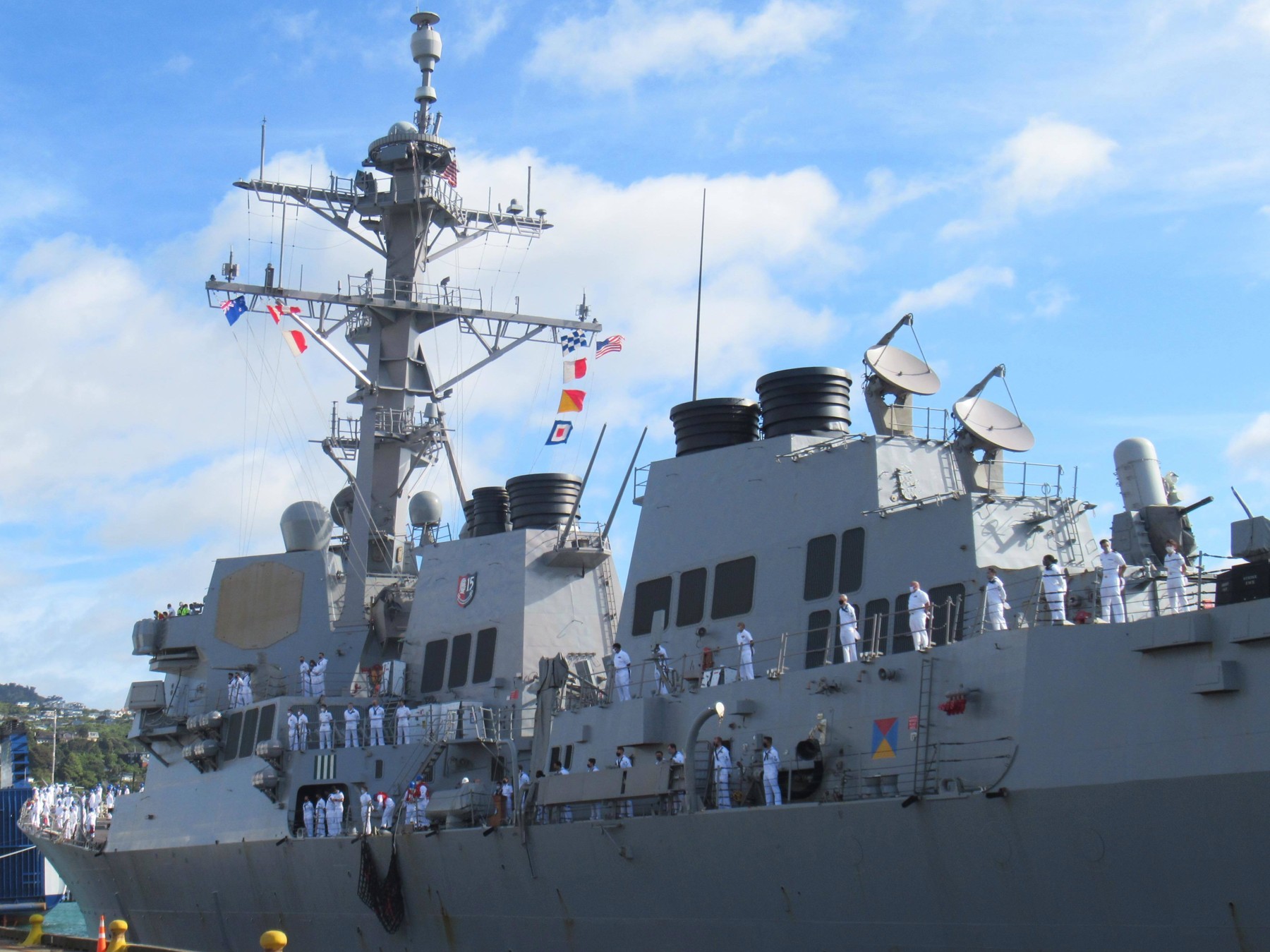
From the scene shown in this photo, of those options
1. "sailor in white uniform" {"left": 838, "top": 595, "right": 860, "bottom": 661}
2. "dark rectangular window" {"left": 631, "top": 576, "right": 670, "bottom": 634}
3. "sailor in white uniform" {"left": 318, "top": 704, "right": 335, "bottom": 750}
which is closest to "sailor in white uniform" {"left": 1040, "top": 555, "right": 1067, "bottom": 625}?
"sailor in white uniform" {"left": 838, "top": 595, "right": 860, "bottom": 661}

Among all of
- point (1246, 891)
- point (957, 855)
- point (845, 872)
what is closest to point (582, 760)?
point (845, 872)

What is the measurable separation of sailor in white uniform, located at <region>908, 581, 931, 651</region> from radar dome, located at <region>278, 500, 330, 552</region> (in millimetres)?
14174

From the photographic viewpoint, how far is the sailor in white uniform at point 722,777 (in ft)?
44.9

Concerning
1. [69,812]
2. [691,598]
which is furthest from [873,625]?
[69,812]

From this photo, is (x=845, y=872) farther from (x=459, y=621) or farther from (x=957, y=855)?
(x=459, y=621)

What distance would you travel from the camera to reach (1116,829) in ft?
34.0

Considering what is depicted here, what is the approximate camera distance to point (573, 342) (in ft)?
89.9

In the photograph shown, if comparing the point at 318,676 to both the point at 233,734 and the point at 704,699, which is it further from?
the point at 704,699

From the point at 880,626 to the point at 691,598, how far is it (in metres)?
2.88

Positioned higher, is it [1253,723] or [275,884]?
[1253,723]

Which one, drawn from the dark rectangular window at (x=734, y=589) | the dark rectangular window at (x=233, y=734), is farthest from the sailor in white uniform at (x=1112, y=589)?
the dark rectangular window at (x=233, y=734)

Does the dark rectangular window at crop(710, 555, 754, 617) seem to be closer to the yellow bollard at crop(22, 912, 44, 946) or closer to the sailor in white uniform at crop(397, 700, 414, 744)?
the sailor in white uniform at crop(397, 700, 414, 744)

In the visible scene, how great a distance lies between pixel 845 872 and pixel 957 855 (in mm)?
1173

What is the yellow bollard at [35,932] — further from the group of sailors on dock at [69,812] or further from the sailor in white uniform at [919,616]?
the sailor in white uniform at [919,616]
